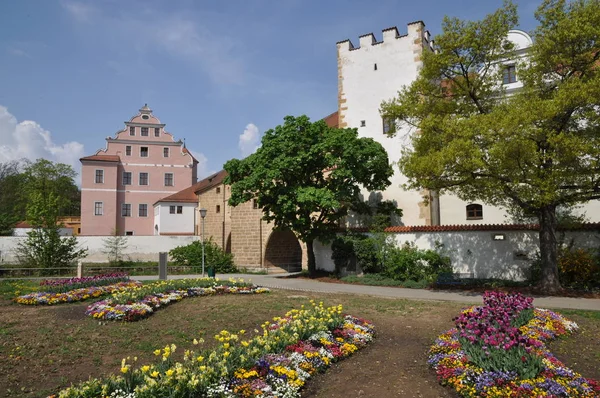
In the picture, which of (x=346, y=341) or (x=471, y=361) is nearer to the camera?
(x=471, y=361)

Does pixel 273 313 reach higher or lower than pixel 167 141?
lower

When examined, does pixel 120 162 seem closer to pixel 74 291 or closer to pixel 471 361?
pixel 74 291

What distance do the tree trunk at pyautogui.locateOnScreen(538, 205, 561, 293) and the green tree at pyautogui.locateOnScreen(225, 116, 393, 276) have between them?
786 cm

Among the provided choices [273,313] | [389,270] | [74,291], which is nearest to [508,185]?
[389,270]

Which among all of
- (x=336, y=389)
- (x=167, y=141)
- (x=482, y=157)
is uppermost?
(x=167, y=141)

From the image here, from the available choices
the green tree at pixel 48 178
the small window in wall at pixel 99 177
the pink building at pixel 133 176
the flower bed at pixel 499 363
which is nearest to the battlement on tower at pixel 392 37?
the flower bed at pixel 499 363

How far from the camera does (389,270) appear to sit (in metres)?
20.2

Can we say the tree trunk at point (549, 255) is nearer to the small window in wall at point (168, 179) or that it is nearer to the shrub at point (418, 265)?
the shrub at point (418, 265)

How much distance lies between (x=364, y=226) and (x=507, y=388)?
19612 millimetres

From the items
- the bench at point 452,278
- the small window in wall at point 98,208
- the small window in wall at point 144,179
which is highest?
the small window in wall at point 144,179

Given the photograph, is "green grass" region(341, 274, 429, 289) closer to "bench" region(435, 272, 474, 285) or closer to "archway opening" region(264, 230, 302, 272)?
"bench" region(435, 272, 474, 285)

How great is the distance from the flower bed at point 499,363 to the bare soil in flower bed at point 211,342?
32 centimetres

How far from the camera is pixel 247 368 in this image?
620 cm

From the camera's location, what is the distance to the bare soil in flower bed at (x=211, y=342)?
6438 millimetres
